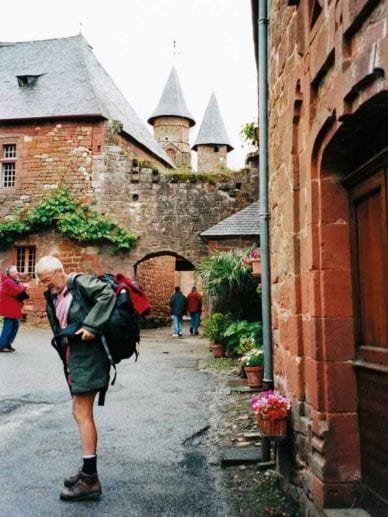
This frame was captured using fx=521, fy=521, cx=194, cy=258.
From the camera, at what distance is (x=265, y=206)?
4676 mm

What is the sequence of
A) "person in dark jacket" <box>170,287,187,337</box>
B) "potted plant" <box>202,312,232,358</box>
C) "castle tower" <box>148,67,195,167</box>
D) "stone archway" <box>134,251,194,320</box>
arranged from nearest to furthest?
"potted plant" <box>202,312,232,358</box> < "person in dark jacket" <box>170,287,187,337</box> < "stone archway" <box>134,251,194,320</box> < "castle tower" <box>148,67,195,167</box>

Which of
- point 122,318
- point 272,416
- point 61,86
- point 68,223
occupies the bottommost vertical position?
point 272,416

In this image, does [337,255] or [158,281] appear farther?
[158,281]

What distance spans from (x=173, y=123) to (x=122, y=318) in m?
37.4

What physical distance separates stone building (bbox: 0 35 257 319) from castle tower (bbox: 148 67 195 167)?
1902cm

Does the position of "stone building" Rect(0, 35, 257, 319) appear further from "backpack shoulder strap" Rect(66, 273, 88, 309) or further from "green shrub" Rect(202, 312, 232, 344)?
"backpack shoulder strap" Rect(66, 273, 88, 309)

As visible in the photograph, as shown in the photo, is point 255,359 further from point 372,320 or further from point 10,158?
point 10,158

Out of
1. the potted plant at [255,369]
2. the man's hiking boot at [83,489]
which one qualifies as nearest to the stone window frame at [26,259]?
the potted plant at [255,369]

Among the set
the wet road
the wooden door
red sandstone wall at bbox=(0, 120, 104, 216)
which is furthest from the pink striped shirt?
red sandstone wall at bbox=(0, 120, 104, 216)

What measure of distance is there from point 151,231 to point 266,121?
13542mm

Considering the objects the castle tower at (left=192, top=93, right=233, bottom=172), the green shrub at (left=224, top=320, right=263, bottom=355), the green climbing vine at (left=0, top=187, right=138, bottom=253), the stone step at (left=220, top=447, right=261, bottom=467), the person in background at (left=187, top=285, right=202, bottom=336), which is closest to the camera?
the stone step at (left=220, top=447, right=261, bottom=467)

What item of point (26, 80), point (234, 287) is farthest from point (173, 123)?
point (234, 287)

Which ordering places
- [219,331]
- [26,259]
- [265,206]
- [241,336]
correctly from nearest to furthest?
[265,206], [241,336], [219,331], [26,259]

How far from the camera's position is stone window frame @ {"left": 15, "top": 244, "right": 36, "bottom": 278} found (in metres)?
19.0
